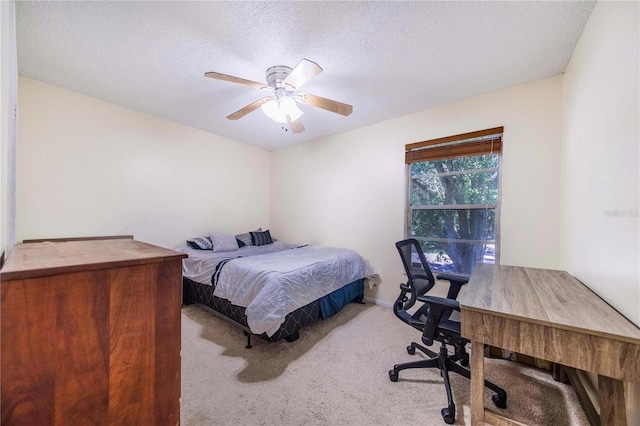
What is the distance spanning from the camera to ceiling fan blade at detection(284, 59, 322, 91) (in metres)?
1.61

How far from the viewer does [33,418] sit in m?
0.58

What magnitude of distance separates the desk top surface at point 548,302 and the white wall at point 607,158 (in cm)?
8

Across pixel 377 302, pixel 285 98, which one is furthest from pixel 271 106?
pixel 377 302

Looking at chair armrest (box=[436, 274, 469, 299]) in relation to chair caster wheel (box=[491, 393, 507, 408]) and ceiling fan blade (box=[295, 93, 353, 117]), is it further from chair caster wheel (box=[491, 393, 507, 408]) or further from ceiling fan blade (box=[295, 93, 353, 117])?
ceiling fan blade (box=[295, 93, 353, 117])

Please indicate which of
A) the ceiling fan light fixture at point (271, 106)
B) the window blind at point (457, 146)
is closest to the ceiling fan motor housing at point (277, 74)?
the ceiling fan light fixture at point (271, 106)

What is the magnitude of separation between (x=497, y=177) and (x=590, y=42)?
121 cm

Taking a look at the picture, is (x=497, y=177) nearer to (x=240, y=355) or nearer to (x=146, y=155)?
(x=240, y=355)

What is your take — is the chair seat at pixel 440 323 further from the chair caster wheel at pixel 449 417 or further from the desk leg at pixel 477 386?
the chair caster wheel at pixel 449 417

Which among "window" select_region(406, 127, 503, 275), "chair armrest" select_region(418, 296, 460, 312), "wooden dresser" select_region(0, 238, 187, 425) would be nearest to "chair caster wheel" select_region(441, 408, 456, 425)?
"chair armrest" select_region(418, 296, 460, 312)

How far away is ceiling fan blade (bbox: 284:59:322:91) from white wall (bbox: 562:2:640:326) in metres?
1.53

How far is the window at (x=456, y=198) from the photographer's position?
8.26 ft

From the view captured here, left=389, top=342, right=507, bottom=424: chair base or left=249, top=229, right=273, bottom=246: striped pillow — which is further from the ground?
left=249, top=229, right=273, bottom=246: striped pillow

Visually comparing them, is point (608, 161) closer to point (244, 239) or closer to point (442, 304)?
point (442, 304)

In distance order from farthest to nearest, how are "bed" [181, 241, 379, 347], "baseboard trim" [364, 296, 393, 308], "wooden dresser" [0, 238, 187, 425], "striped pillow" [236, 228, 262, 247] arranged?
"striped pillow" [236, 228, 262, 247]
"baseboard trim" [364, 296, 393, 308]
"bed" [181, 241, 379, 347]
"wooden dresser" [0, 238, 187, 425]
